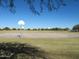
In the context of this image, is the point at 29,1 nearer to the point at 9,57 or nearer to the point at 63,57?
the point at 9,57

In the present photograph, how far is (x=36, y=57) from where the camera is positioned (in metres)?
9.93

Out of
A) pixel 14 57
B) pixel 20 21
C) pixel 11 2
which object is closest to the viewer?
pixel 11 2

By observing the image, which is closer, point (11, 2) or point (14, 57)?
point (11, 2)

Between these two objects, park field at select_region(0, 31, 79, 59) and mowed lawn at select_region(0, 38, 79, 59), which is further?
park field at select_region(0, 31, 79, 59)

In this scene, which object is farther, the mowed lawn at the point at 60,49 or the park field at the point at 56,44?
the park field at the point at 56,44

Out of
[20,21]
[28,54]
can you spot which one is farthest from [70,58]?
[20,21]

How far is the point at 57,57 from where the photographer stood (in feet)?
34.1

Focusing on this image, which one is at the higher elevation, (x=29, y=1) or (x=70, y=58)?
(x=29, y=1)

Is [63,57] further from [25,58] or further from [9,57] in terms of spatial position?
[9,57]

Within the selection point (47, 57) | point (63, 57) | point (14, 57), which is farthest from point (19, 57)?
point (63, 57)

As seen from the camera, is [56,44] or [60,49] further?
[56,44]

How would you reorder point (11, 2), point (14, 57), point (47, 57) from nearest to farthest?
point (11, 2) < point (14, 57) < point (47, 57)

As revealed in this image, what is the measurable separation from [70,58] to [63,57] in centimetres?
36

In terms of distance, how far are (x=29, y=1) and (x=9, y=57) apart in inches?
92.9
